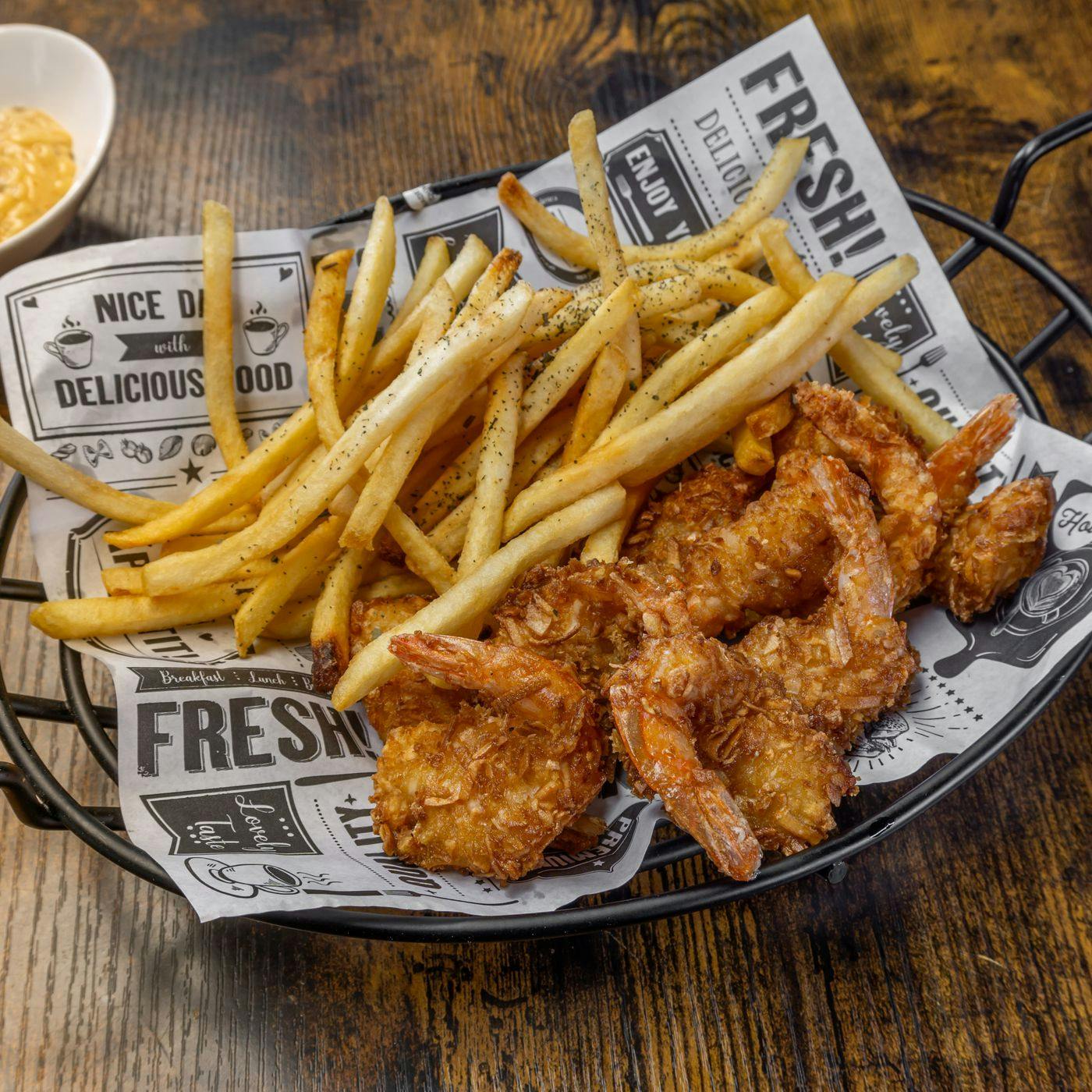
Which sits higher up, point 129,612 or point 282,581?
point 282,581

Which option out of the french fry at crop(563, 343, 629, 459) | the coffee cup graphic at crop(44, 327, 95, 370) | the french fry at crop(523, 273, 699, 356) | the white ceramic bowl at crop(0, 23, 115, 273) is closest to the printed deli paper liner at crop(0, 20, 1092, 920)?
the coffee cup graphic at crop(44, 327, 95, 370)

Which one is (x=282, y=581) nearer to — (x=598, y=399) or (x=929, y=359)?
(x=598, y=399)

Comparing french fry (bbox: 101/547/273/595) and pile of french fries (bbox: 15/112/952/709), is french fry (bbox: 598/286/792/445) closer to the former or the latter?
pile of french fries (bbox: 15/112/952/709)

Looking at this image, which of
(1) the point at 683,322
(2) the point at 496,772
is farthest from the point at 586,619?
(1) the point at 683,322

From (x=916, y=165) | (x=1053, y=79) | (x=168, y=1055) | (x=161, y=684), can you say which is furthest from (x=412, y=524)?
(x=1053, y=79)

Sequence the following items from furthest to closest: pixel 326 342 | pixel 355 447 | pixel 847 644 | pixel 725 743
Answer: pixel 326 342 → pixel 355 447 → pixel 847 644 → pixel 725 743

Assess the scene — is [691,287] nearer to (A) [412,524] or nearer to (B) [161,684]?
(A) [412,524]
